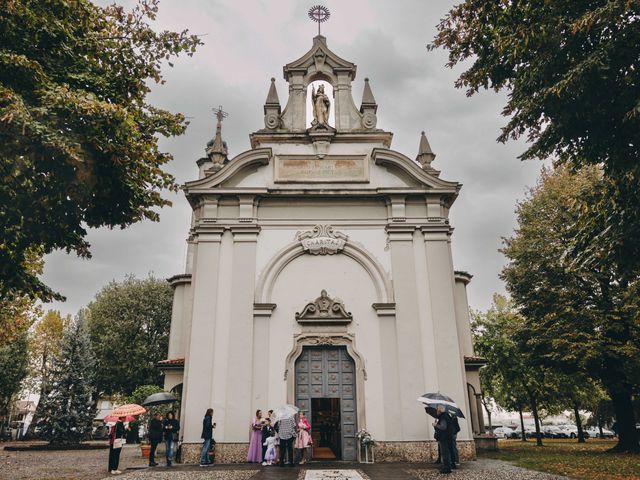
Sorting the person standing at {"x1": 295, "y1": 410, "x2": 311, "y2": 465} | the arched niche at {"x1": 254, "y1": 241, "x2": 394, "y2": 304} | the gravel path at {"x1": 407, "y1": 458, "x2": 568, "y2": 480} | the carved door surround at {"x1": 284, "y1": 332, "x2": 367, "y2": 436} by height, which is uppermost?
the arched niche at {"x1": 254, "y1": 241, "x2": 394, "y2": 304}

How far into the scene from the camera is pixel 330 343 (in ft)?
52.2

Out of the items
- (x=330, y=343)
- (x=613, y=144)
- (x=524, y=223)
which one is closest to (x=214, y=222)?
(x=330, y=343)

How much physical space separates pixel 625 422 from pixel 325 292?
→ 44.8ft

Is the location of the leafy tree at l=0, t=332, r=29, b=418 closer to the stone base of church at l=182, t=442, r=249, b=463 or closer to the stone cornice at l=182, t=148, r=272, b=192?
the stone cornice at l=182, t=148, r=272, b=192

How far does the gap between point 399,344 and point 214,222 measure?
7463mm

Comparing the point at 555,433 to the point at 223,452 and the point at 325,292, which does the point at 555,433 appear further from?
the point at 223,452

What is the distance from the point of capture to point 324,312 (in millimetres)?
16219

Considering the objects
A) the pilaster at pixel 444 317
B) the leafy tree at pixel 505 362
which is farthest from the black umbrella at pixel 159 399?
the leafy tree at pixel 505 362

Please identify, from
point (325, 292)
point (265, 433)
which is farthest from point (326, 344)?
point (265, 433)

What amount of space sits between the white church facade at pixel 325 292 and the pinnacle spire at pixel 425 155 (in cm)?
4

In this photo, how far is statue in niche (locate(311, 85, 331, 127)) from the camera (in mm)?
18703

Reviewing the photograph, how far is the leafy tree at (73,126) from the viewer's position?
9344 millimetres

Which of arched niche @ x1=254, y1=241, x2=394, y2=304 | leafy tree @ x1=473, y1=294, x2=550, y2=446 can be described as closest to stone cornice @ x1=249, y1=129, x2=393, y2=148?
arched niche @ x1=254, y1=241, x2=394, y2=304

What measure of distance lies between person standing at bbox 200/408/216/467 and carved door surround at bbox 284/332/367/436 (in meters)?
2.44
